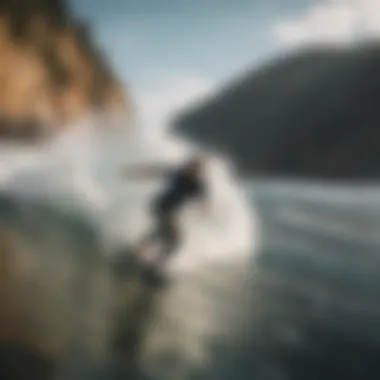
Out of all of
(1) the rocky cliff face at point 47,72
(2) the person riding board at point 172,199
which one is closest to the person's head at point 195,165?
(2) the person riding board at point 172,199

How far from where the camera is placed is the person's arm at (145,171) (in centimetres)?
126

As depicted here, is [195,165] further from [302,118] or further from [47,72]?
[47,72]

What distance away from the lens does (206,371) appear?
1.20m

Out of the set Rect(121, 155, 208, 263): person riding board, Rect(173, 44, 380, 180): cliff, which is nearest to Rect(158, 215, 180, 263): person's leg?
Rect(121, 155, 208, 263): person riding board

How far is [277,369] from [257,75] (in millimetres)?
456

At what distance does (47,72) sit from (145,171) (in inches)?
9.6

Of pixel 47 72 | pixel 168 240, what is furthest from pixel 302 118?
pixel 47 72

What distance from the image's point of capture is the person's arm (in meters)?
1.26

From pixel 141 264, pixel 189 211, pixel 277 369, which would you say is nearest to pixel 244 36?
pixel 189 211

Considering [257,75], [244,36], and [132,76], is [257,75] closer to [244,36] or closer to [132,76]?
[244,36]

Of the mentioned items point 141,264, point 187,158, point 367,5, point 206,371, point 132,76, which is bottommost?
point 206,371

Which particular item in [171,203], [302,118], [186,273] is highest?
[302,118]

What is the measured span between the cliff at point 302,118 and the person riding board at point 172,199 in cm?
5

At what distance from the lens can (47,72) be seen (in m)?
1.32
